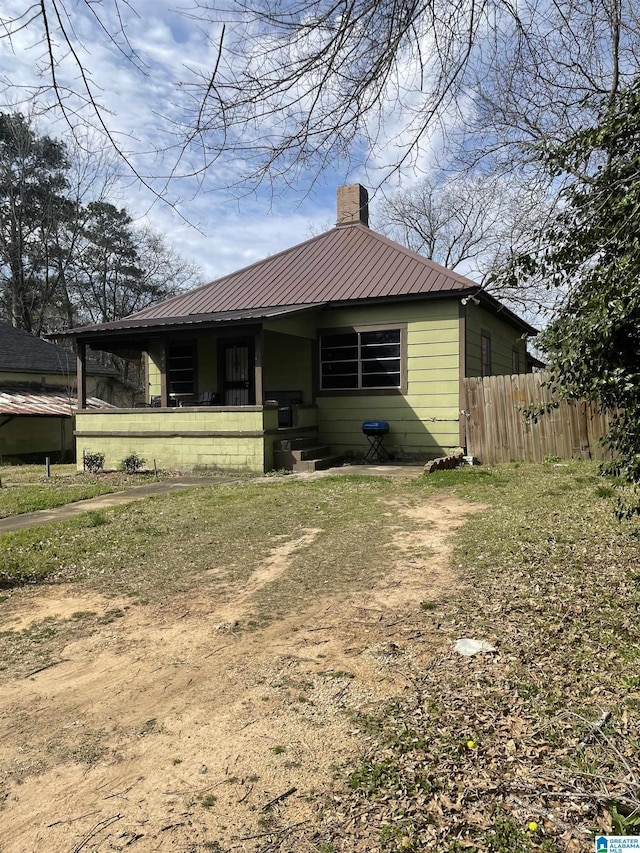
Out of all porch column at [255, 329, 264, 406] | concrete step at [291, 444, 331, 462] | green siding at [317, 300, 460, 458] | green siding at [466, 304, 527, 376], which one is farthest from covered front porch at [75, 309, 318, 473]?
green siding at [466, 304, 527, 376]

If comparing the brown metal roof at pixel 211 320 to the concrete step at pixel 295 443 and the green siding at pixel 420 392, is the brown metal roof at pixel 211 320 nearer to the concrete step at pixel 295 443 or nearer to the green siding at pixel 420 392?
the green siding at pixel 420 392

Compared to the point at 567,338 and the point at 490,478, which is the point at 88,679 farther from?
the point at 490,478

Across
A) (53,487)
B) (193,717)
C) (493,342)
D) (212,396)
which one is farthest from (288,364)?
(193,717)

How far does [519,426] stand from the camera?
39.3 ft

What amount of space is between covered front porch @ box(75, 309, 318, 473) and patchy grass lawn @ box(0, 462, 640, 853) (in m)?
3.84

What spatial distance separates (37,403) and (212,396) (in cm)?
921

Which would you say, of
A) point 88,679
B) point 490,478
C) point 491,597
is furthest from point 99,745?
point 490,478

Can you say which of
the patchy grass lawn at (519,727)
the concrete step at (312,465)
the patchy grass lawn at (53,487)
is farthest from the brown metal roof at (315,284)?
the patchy grass lawn at (519,727)

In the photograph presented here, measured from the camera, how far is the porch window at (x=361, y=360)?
13.6 m

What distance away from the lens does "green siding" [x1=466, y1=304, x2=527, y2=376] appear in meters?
13.4

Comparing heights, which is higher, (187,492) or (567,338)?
(567,338)

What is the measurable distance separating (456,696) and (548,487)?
20.7 ft

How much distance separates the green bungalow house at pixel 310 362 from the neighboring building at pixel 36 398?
5843 mm

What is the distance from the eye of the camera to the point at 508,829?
6.87 feet
